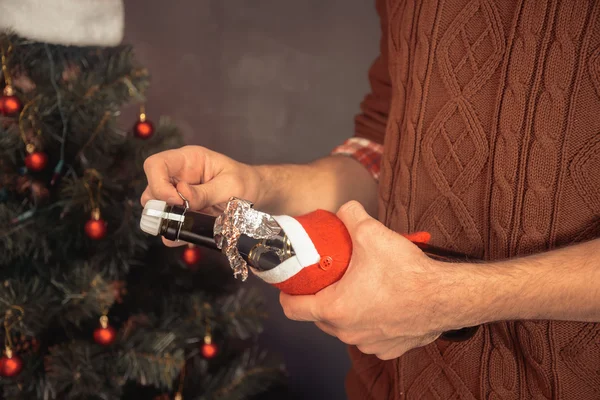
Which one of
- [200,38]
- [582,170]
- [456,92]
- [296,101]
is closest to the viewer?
[582,170]

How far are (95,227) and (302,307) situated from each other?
0.74 meters

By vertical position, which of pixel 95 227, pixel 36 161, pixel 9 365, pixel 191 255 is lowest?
pixel 9 365

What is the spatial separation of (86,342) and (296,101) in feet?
3.61

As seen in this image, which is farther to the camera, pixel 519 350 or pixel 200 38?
pixel 200 38

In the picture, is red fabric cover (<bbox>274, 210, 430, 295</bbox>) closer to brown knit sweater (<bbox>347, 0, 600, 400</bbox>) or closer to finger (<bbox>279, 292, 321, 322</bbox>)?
finger (<bbox>279, 292, 321, 322</bbox>)

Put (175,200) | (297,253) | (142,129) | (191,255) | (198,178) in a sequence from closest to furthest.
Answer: (297,253), (175,200), (198,178), (142,129), (191,255)

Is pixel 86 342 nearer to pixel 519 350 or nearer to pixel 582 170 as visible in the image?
pixel 519 350

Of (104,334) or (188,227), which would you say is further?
(104,334)

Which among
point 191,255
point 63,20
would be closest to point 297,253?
point 191,255

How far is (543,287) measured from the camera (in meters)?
0.60

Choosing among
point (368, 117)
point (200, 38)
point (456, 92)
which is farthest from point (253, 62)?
point (456, 92)

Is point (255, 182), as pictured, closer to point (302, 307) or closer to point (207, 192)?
point (207, 192)

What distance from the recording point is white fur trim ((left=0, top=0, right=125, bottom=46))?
4.42 feet

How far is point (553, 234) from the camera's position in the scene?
70cm
